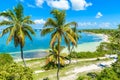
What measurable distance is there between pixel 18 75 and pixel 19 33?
30.0 ft

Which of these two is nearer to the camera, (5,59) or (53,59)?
(53,59)

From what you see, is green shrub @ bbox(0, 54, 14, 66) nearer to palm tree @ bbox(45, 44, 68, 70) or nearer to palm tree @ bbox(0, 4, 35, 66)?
palm tree @ bbox(45, 44, 68, 70)

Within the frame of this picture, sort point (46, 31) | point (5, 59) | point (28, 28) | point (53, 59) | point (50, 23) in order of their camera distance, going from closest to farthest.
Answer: point (50, 23), point (46, 31), point (28, 28), point (53, 59), point (5, 59)

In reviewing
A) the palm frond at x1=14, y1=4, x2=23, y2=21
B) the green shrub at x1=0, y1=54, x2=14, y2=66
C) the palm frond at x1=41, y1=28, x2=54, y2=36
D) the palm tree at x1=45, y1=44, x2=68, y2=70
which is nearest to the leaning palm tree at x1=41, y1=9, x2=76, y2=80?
the palm frond at x1=41, y1=28, x2=54, y2=36

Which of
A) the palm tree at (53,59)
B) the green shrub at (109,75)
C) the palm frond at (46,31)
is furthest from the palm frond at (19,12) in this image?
the palm tree at (53,59)

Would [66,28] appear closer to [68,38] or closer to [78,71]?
[68,38]

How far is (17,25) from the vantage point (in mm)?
35406

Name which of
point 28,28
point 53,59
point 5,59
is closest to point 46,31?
point 28,28

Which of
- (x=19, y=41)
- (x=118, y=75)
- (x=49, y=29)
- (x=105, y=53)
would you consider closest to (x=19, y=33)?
(x=19, y=41)

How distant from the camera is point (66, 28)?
1384 inches

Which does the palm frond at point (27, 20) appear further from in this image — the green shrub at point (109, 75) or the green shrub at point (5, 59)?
the green shrub at point (5, 59)

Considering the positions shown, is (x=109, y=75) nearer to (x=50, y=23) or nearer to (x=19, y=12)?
(x=50, y=23)

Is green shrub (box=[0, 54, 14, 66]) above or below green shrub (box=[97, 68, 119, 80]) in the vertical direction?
above

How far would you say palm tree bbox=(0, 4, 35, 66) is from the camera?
35244 millimetres
